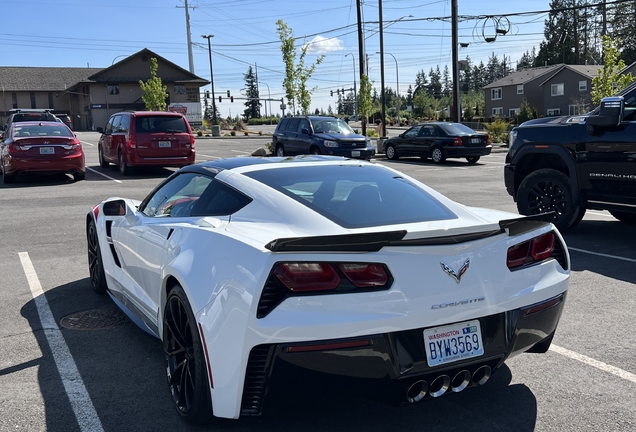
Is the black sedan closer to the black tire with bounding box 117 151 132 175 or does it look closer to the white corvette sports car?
the black tire with bounding box 117 151 132 175

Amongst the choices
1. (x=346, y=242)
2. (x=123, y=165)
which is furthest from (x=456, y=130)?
(x=346, y=242)

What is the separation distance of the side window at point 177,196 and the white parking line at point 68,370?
116cm

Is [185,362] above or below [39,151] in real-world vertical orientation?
below

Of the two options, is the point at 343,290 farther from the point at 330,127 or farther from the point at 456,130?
the point at 456,130

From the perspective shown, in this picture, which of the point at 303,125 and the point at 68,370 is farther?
the point at 303,125

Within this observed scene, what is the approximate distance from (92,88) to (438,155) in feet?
185

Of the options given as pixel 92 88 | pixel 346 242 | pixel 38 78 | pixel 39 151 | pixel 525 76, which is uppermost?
pixel 38 78

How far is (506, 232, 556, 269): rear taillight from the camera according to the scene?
137 inches

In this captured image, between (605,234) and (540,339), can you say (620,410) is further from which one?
(605,234)

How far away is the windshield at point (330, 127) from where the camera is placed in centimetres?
2180

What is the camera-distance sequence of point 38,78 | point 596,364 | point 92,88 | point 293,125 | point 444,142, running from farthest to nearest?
point 38,78, point 92,88, point 444,142, point 293,125, point 596,364

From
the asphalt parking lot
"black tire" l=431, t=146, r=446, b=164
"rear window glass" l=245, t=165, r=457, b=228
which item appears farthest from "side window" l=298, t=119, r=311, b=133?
"rear window glass" l=245, t=165, r=457, b=228

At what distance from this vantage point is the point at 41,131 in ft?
52.9

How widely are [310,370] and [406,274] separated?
63 cm
